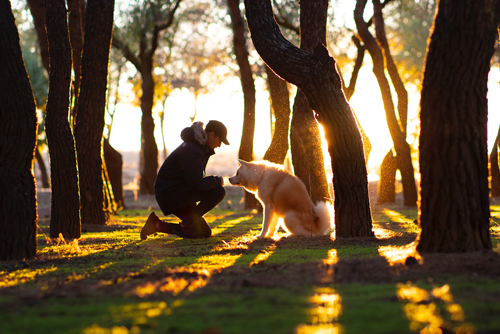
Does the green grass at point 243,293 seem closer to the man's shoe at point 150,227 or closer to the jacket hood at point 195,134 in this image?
the man's shoe at point 150,227

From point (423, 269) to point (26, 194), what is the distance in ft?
15.1

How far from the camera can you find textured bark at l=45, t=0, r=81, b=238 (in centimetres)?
864

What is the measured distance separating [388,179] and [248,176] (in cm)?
1083

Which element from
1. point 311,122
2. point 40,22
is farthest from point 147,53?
point 311,122

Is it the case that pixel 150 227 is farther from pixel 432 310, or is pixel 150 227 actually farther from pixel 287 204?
pixel 432 310

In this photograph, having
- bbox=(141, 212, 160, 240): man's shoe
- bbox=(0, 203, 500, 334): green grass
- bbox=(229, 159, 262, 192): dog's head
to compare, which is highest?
bbox=(229, 159, 262, 192): dog's head

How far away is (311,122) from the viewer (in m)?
10.3

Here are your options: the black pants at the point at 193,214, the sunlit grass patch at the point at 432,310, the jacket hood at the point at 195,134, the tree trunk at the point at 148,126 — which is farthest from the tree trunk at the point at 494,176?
the sunlit grass patch at the point at 432,310

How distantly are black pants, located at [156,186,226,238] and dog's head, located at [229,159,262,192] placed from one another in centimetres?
49

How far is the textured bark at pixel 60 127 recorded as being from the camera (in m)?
8.64

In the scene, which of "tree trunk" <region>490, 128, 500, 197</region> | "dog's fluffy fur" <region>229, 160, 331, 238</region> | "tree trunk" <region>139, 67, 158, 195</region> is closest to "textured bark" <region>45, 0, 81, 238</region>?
"dog's fluffy fur" <region>229, 160, 331, 238</region>

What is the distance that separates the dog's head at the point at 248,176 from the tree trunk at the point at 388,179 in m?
9.74

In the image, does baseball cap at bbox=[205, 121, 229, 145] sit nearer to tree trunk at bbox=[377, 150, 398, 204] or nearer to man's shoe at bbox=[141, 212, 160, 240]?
man's shoe at bbox=[141, 212, 160, 240]

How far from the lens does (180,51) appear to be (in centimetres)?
3594
